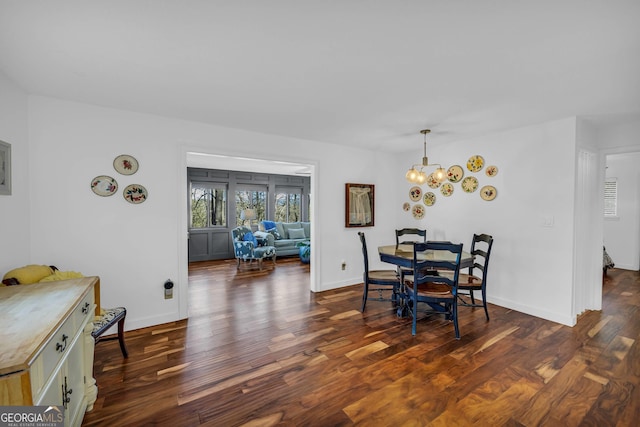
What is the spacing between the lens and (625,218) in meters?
5.81

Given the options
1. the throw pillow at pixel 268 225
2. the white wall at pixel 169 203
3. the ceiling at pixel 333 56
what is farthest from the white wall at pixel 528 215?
the throw pillow at pixel 268 225

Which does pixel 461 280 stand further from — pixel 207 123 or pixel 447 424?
pixel 207 123

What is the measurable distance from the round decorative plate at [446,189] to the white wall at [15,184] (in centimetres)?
494

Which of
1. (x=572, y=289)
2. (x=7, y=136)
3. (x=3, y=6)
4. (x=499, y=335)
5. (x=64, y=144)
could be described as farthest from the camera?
(x=572, y=289)

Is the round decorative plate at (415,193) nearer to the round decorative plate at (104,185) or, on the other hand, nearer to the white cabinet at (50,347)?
the round decorative plate at (104,185)

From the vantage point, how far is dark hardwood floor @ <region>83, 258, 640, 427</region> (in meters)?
1.79

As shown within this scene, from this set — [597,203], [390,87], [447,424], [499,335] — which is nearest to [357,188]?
[390,87]

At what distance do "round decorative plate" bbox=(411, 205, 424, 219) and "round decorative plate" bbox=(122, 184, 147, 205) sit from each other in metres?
3.99

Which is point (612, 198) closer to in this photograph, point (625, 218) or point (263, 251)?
point (625, 218)

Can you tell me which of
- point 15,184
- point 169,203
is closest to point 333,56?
point 169,203

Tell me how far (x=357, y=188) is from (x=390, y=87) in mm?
2444

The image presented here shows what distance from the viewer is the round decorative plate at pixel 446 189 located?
168 inches

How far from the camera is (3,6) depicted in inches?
54.8

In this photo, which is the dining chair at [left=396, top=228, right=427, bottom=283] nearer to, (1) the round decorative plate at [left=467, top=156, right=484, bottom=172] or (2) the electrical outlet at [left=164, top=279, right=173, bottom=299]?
(1) the round decorative plate at [left=467, top=156, right=484, bottom=172]
